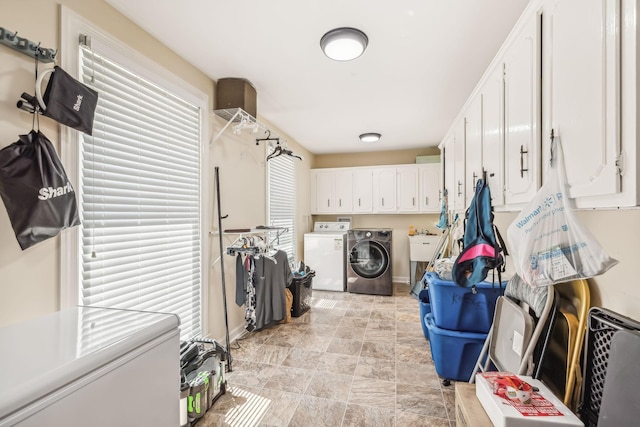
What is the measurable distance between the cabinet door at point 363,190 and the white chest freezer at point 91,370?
4.32 meters

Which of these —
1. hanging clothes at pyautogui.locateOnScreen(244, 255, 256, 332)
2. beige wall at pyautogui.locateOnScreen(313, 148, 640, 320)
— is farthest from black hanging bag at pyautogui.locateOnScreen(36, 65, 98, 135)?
beige wall at pyautogui.locateOnScreen(313, 148, 640, 320)

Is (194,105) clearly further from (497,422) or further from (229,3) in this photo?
(497,422)

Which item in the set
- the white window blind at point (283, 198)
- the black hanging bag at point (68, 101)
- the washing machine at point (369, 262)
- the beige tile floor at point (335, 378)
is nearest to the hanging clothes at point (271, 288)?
the beige tile floor at point (335, 378)

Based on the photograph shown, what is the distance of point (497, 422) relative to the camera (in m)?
1.19

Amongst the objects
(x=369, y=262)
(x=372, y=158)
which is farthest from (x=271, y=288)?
(x=372, y=158)

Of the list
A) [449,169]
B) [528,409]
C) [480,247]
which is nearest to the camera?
[528,409]

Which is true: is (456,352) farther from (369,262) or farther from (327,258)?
(327,258)

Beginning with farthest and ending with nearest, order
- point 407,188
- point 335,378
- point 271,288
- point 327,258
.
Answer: point 407,188, point 327,258, point 271,288, point 335,378

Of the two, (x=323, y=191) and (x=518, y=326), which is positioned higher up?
(x=323, y=191)

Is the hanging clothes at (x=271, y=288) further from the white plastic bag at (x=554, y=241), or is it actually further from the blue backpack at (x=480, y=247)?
the white plastic bag at (x=554, y=241)

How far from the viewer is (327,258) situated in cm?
486

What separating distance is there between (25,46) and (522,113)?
2.29m

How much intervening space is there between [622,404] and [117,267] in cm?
244

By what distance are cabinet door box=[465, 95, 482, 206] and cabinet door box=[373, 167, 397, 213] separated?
102 inches
